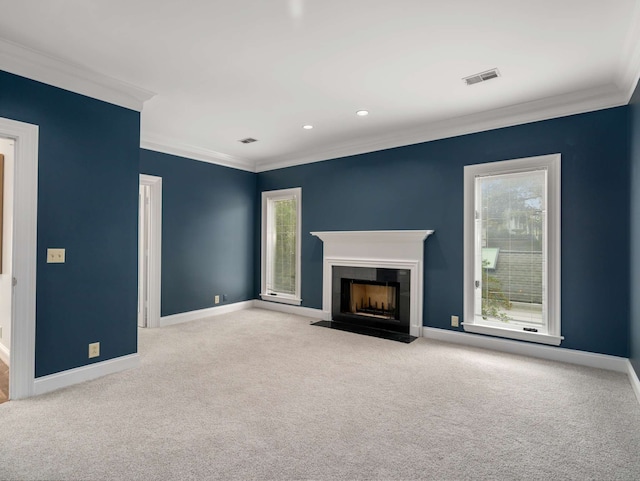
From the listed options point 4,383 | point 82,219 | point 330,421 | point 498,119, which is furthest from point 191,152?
point 330,421

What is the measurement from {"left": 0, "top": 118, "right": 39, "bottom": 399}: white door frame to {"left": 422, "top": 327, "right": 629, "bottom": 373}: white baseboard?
408 centimetres

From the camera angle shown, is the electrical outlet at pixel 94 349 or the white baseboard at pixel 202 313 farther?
the white baseboard at pixel 202 313

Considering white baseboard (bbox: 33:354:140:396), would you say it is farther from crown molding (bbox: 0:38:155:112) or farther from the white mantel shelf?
the white mantel shelf

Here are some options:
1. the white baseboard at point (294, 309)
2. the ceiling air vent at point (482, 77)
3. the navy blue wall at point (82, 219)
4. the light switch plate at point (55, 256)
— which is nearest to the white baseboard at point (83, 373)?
the navy blue wall at point (82, 219)

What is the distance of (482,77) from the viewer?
323 cm

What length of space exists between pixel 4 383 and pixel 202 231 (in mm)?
3085

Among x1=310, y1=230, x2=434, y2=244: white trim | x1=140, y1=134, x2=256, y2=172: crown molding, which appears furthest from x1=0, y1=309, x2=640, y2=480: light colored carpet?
x1=140, y1=134, x2=256, y2=172: crown molding

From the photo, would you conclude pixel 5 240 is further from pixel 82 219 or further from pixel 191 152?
pixel 191 152

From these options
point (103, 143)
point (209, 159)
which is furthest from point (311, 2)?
point (209, 159)

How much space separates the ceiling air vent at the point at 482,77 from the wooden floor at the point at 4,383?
4632 mm

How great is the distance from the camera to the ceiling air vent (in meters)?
3.14

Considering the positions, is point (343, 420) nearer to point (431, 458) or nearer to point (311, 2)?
point (431, 458)

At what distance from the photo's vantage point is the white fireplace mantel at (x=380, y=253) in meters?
4.71

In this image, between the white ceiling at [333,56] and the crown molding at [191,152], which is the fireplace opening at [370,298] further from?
the crown molding at [191,152]
